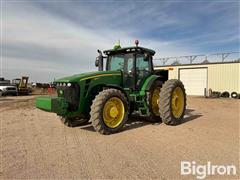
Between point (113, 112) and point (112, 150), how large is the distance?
176 centimetres

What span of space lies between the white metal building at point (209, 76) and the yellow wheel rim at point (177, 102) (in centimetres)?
1544

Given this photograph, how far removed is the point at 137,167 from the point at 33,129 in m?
4.10

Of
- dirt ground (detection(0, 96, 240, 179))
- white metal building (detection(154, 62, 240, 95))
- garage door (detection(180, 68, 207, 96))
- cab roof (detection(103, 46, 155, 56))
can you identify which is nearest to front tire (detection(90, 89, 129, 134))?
dirt ground (detection(0, 96, 240, 179))

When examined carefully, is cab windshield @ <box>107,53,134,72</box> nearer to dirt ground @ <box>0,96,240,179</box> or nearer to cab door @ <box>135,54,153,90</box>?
cab door @ <box>135,54,153,90</box>

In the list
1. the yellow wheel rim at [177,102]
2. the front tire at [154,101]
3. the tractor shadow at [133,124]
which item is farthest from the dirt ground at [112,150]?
the yellow wheel rim at [177,102]

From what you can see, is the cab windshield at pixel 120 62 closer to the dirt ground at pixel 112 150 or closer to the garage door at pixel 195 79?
the dirt ground at pixel 112 150

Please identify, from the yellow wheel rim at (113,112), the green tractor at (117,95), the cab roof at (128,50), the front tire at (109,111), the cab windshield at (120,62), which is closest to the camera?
the front tire at (109,111)

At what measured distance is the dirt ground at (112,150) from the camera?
4.03 m

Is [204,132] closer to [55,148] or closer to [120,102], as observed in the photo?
[120,102]

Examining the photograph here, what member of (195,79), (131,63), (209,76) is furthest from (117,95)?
A: (195,79)

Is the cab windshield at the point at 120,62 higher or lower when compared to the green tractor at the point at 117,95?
higher

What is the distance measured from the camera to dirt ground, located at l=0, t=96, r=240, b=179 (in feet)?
13.2

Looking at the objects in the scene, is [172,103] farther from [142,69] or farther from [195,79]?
[195,79]

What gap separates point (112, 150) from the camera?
5168mm
